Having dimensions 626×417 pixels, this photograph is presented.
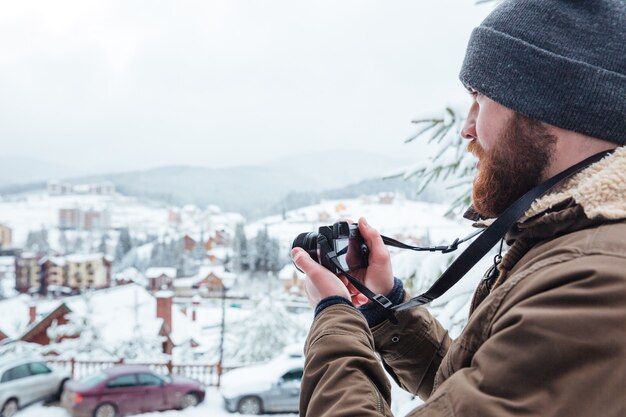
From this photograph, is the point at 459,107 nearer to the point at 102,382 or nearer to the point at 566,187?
the point at 566,187

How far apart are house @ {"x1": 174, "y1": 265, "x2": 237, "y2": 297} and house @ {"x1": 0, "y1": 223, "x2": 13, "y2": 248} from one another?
26199 millimetres

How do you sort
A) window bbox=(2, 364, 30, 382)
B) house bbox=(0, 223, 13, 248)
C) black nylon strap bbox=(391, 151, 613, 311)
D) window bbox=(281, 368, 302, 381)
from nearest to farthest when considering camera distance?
black nylon strap bbox=(391, 151, 613, 311)
window bbox=(2, 364, 30, 382)
window bbox=(281, 368, 302, 381)
house bbox=(0, 223, 13, 248)

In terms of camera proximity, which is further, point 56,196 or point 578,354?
point 56,196

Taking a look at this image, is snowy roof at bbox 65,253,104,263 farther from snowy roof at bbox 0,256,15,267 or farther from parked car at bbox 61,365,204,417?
parked car at bbox 61,365,204,417

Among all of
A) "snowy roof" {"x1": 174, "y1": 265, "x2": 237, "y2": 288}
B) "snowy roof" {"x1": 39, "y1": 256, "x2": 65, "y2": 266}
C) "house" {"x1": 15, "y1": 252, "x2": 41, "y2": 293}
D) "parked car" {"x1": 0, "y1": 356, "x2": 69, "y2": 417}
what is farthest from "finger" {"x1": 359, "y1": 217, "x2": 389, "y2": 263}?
"house" {"x1": 15, "y1": 252, "x2": 41, "y2": 293}

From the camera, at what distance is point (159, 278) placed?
135ft

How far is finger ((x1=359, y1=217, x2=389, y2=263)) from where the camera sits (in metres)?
1.13

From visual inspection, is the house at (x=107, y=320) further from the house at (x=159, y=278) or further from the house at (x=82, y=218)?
the house at (x=82, y=218)

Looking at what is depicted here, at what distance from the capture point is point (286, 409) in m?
8.80

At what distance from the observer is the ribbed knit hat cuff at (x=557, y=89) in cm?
84

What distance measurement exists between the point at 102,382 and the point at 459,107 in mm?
7775

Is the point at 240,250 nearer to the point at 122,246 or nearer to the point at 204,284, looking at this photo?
the point at 204,284

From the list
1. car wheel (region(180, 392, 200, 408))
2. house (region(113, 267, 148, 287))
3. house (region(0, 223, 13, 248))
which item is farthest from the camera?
house (region(0, 223, 13, 248))

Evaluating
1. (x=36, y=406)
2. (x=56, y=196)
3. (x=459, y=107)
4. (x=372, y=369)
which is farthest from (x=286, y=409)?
(x=56, y=196)
